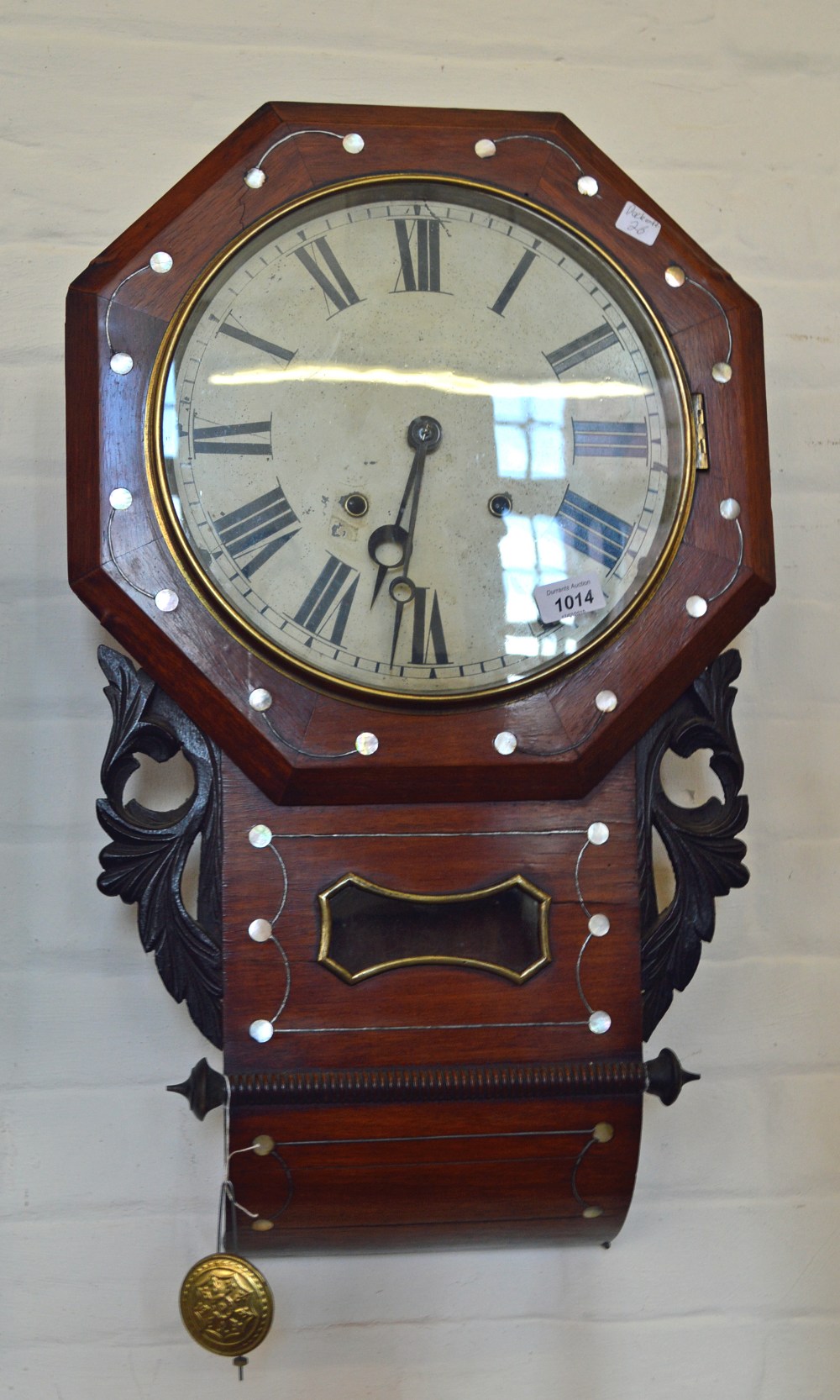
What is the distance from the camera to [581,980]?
1.09 metres

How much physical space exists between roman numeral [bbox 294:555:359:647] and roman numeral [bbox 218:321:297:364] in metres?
0.16

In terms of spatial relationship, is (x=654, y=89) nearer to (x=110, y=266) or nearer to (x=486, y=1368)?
(x=110, y=266)

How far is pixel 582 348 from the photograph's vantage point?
1153mm

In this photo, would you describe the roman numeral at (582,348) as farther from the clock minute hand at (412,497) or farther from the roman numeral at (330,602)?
the roman numeral at (330,602)

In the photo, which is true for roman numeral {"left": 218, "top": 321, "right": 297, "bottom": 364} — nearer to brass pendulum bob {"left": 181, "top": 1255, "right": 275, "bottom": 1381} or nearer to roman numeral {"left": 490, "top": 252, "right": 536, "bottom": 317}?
roman numeral {"left": 490, "top": 252, "right": 536, "bottom": 317}

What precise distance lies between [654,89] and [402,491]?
1.98ft

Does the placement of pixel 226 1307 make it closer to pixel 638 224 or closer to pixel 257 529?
pixel 257 529

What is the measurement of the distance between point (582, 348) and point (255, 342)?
26 cm

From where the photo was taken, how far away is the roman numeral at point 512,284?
1.15 meters

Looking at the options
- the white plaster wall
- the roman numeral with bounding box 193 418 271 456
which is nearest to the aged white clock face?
the roman numeral with bounding box 193 418 271 456

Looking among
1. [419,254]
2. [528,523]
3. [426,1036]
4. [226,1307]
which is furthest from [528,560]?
[226,1307]

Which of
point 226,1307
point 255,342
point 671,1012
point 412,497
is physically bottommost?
point 226,1307

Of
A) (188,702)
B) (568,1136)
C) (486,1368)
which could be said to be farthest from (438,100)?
(486,1368)

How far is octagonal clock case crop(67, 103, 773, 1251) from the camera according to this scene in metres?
1.08
